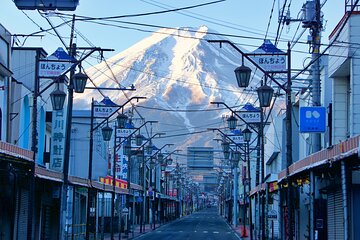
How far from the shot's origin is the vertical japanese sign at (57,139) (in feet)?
166

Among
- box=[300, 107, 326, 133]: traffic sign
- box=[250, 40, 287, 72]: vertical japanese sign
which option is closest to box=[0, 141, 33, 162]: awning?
box=[250, 40, 287, 72]: vertical japanese sign

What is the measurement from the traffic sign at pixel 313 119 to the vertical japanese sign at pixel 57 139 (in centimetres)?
2651

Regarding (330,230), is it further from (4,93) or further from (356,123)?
(4,93)

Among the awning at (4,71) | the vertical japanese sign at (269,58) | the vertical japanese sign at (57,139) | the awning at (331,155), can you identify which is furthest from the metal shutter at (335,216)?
the vertical japanese sign at (57,139)

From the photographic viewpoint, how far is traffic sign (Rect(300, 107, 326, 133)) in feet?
86.7

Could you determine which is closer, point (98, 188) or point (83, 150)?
point (98, 188)

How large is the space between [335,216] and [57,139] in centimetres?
2720

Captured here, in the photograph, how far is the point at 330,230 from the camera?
96.9 feet

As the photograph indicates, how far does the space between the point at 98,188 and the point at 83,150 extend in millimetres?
23279

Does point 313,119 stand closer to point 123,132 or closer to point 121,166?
point 123,132

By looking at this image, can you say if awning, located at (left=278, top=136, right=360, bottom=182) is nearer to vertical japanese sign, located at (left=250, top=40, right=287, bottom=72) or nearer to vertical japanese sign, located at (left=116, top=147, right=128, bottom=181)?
vertical japanese sign, located at (left=250, top=40, right=287, bottom=72)

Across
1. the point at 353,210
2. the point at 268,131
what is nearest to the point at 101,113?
the point at 353,210

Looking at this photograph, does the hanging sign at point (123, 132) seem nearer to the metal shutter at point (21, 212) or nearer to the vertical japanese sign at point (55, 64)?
the metal shutter at point (21, 212)

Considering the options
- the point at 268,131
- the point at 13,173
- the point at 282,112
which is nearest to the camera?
the point at 13,173
